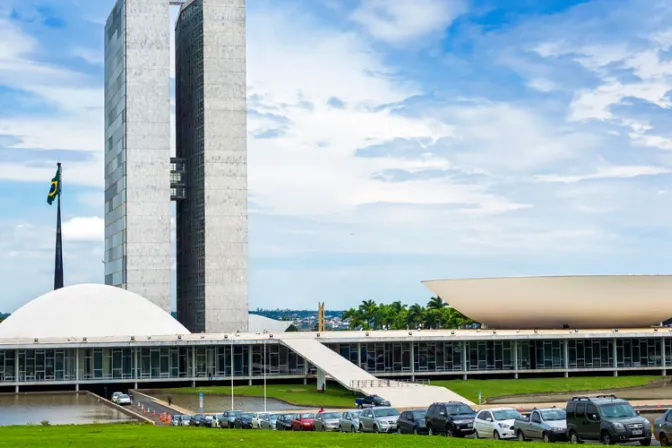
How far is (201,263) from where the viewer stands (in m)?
134

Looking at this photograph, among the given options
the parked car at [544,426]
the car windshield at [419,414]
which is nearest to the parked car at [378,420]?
the car windshield at [419,414]

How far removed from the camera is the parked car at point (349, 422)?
45.9 metres

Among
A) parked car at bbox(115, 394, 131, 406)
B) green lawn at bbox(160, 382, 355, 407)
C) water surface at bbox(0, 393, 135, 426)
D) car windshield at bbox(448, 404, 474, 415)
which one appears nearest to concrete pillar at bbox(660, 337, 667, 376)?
green lawn at bbox(160, 382, 355, 407)

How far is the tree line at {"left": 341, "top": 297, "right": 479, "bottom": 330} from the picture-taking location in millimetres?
169875

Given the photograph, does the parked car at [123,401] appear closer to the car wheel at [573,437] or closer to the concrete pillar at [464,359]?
the concrete pillar at [464,359]

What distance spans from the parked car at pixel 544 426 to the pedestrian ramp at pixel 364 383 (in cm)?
2852

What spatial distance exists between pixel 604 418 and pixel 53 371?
213ft

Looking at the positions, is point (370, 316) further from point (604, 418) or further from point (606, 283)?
point (604, 418)

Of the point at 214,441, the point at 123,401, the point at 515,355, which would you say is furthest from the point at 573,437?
the point at 515,355

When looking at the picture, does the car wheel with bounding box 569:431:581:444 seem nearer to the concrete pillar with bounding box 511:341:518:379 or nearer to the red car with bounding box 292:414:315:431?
the red car with bounding box 292:414:315:431

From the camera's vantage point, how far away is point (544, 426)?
37656 millimetres

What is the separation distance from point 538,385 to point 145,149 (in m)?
63.9

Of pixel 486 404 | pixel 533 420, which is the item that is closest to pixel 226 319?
pixel 486 404

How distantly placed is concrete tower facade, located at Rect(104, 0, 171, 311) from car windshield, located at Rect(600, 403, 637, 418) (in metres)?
99.1
